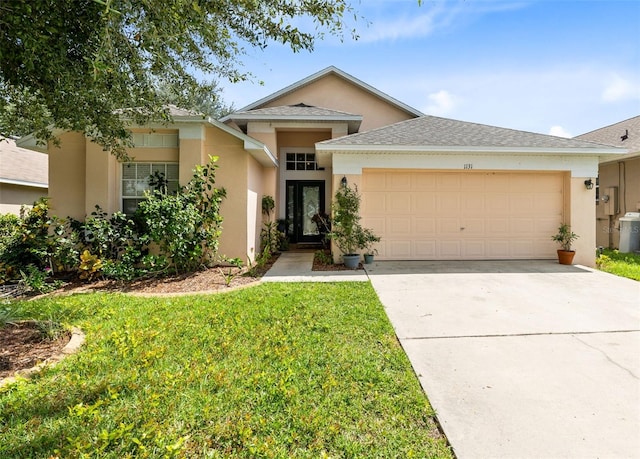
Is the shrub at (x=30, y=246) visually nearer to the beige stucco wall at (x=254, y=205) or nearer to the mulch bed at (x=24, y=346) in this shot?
the mulch bed at (x=24, y=346)

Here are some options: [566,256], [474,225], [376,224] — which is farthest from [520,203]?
[376,224]

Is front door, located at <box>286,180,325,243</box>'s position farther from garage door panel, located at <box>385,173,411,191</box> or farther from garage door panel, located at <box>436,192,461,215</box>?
garage door panel, located at <box>436,192,461,215</box>

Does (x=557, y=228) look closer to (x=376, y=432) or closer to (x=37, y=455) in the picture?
(x=376, y=432)

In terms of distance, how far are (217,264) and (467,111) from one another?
14170 mm

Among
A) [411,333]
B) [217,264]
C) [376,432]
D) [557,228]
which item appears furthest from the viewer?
[557,228]

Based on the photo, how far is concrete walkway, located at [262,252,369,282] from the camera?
725cm

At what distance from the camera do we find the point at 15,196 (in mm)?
12055

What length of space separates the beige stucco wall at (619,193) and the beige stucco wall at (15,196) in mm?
22556

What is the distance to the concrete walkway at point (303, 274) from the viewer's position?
23.8 ft

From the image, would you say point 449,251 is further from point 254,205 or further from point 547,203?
point 254,205

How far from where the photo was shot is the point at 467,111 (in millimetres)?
15617

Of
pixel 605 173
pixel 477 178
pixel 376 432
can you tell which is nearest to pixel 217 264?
pixel 376 432

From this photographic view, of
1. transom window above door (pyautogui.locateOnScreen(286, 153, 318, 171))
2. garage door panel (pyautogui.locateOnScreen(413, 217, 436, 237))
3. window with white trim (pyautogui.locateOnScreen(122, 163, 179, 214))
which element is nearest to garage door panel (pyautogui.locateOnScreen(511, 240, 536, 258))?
garage door panel (pyautogui.locateOnScreen(413, 217, 436, 237))

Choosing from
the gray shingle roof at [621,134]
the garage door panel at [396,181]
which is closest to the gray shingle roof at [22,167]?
the garage door panel at [396,181]
